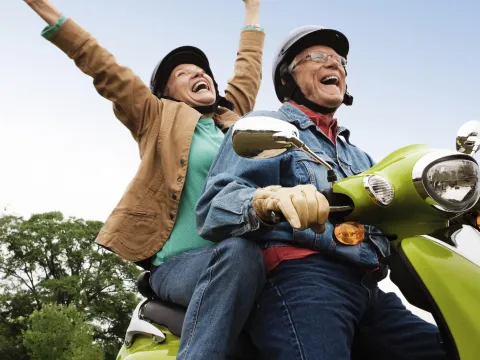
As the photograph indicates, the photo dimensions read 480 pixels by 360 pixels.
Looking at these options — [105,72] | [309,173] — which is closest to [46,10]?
[105,72]

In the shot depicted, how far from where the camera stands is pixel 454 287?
164cm

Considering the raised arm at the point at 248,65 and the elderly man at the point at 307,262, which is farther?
the raised arm at the point at 248,65

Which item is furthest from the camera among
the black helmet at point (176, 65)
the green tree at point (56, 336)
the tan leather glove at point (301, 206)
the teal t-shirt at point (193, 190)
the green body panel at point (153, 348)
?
the green tree at point (56, 336)

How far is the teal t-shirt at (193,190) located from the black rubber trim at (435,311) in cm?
121

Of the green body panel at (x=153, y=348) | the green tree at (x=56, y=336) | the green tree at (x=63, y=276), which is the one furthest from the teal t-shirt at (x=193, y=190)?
the green tree at (x=63, y=276)

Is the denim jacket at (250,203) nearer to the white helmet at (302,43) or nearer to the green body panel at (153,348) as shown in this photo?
the white helmet at (302,43)

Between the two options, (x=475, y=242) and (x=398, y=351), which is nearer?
(x=475, y=242)

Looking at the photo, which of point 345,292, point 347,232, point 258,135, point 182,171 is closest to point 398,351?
point 345,292

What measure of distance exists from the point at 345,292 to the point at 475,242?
47cm

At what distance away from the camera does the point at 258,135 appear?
1573 millimetres

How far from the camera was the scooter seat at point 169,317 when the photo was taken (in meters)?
2.05

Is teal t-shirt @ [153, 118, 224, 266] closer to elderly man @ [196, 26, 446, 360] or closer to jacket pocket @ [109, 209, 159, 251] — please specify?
jacket pocket @ [109, 209, 159, 251]

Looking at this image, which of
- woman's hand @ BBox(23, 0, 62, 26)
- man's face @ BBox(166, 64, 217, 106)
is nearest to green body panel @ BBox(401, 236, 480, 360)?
man's face @ BBox(166, 64, 217, 106)

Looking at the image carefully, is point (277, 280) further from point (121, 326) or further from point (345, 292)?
point (121, 326)
